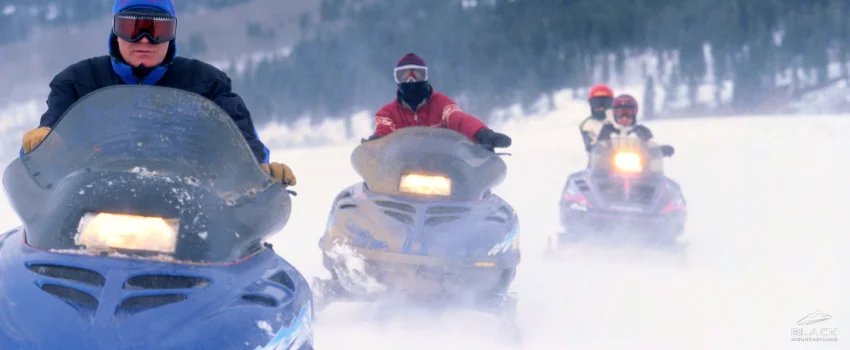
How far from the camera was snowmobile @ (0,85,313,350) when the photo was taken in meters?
2.23

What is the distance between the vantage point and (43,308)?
7.28ft

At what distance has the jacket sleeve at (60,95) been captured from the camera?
3.21 meters

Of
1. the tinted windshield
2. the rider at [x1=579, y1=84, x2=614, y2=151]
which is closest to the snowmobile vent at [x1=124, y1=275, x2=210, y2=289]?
the tinted windshield

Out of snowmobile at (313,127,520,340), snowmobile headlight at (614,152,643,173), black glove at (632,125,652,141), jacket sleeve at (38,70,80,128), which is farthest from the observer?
black glove at (632,125,652,141)

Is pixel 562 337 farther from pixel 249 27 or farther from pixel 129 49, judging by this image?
pixel 249 27

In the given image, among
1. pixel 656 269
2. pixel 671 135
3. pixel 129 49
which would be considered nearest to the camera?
pixel 129 49

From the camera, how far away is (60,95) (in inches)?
127

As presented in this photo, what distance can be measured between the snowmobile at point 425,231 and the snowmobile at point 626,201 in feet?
9.94

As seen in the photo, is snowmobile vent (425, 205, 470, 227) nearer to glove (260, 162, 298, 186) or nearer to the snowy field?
the snowy field

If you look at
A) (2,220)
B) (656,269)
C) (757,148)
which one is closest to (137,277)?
(656,269)

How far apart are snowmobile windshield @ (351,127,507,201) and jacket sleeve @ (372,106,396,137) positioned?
874 millimetres

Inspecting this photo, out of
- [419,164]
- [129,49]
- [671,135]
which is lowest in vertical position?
[671,135]

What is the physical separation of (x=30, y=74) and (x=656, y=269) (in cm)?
5722

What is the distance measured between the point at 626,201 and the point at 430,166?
357 cm
